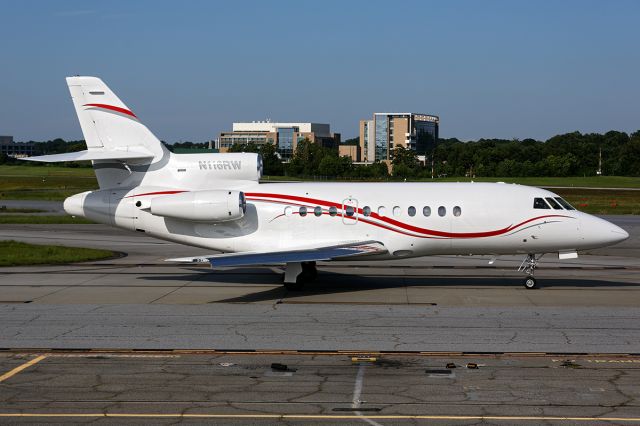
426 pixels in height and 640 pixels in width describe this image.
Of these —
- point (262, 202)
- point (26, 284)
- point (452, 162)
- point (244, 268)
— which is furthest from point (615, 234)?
point (452, 162)

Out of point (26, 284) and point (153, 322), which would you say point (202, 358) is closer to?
point (153, 322)

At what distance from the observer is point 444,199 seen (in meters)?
25.0

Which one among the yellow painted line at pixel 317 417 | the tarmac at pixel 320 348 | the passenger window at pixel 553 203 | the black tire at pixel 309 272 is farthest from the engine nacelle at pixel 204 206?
the yellow painted line at pixel 317 417

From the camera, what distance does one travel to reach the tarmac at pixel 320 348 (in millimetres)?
12242

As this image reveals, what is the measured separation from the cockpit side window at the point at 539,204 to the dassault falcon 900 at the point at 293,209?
0.10 feet

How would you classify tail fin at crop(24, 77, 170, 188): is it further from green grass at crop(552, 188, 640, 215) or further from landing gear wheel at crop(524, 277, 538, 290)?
green grass at crop(552, 188, 640, 215)

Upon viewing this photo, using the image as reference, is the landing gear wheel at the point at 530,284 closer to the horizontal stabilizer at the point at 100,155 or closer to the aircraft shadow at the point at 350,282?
the aircraft shadow at the point at 350,282

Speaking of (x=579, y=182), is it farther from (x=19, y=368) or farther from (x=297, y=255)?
(x=19, y=368)

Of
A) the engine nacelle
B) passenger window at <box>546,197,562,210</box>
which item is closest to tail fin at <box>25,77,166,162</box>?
the engine nacelle

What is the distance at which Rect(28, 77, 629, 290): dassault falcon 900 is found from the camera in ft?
80.7

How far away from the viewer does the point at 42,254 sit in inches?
1308

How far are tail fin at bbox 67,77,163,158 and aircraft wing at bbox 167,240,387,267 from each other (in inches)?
199

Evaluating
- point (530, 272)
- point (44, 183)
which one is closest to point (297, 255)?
point (530, 272)

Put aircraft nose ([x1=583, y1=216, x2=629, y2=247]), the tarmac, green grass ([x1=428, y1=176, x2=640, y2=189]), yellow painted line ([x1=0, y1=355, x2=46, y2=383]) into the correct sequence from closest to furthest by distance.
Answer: the tarmac < yellow painted line ([x1=0, y1=355, x2=46, y2=383]) < aircraft nose ([x1=583, y1=216, x2=629, y2=247]) < green grass ([x1=428, y1=176, x2=640, y2=189])
